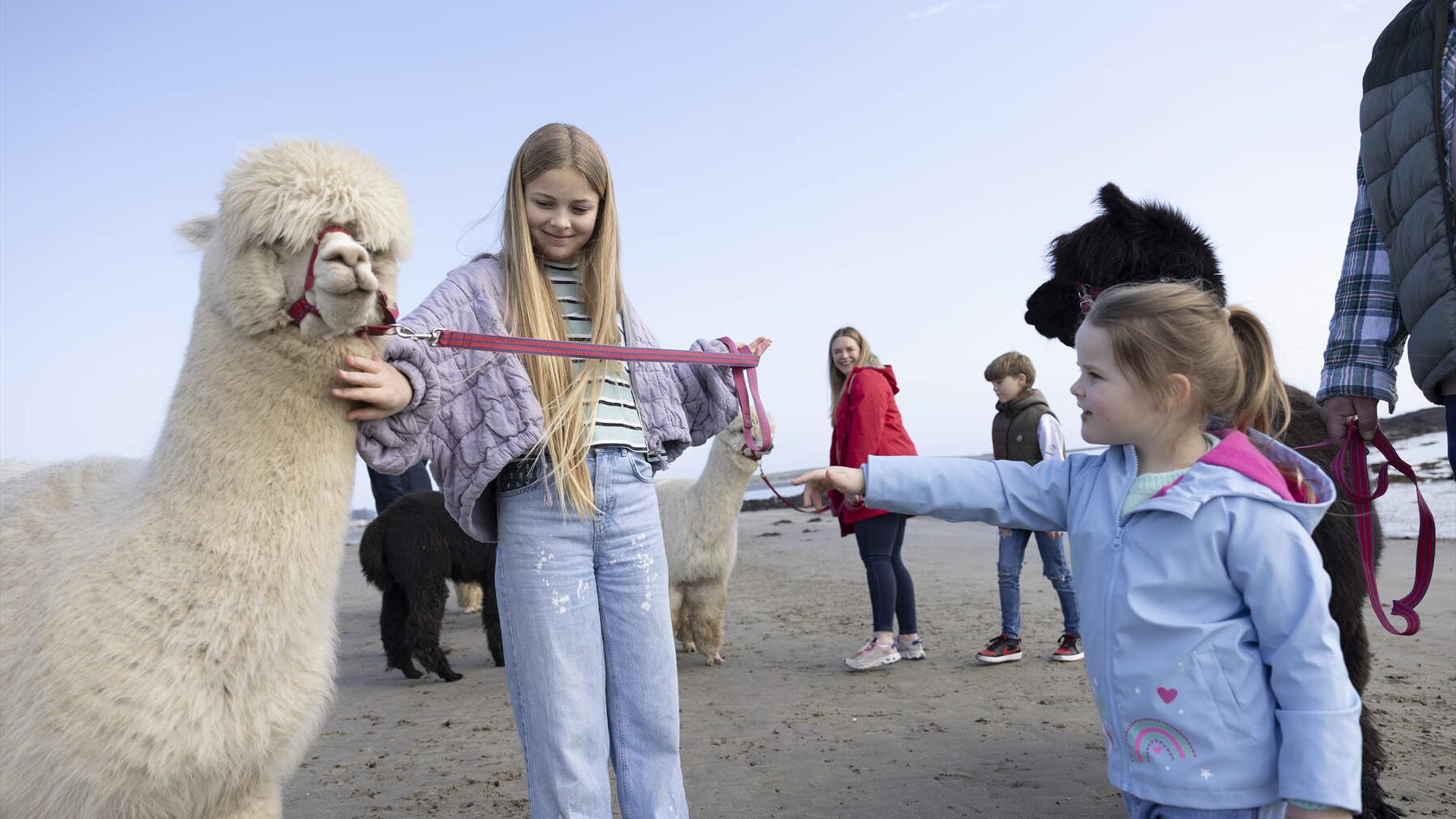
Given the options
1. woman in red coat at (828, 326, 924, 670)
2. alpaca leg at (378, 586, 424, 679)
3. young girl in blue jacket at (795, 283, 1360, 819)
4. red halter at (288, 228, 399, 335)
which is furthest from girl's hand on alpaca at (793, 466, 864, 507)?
alpaca leg at (378, 586, 424, 679)

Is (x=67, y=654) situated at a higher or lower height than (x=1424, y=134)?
lower

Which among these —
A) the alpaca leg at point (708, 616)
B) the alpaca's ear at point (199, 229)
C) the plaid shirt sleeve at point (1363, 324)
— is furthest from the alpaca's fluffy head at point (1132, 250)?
the alpaca leg at point (708, 616)

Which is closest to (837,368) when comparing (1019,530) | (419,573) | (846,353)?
A: (846,353)

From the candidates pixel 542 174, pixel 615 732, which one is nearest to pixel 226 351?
pixel 542 174

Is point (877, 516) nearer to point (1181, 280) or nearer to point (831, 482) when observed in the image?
point (1181, 280)

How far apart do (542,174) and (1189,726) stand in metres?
1.82

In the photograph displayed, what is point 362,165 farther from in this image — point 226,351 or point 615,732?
point 615,732

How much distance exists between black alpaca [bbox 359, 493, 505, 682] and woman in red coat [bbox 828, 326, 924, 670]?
2403mm

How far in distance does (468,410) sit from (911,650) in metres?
4.42

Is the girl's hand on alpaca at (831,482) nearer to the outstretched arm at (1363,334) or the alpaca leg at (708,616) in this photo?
the outstretched arm at (1363,334)

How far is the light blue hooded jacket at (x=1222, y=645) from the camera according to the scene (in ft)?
5.19

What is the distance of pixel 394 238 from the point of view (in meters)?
1.94

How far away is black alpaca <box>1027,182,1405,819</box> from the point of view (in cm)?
286

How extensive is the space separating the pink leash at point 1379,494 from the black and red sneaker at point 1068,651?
2.83 m
